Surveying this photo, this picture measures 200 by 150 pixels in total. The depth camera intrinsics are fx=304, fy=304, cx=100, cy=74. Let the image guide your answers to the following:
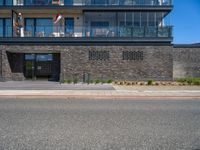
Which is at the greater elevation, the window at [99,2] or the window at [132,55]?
the window at [99,2]

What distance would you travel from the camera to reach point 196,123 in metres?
9.77

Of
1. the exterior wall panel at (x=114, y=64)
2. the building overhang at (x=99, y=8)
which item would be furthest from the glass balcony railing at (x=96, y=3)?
the exterior wall panel at (x=114, y=64)

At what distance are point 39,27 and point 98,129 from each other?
87.3 ft

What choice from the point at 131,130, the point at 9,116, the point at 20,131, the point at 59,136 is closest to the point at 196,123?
the point at 131,130

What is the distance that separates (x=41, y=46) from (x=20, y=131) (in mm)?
24190

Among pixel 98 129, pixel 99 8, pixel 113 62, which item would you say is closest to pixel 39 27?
pixel 99 8

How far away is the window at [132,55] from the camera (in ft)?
105

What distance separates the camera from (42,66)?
1358 inches

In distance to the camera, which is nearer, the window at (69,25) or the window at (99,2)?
the window at (99,2)

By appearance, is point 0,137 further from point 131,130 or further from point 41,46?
point 41,46

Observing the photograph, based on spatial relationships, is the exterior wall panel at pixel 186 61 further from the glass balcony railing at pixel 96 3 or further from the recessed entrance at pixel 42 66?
the recessed entrance at pixel 42 66

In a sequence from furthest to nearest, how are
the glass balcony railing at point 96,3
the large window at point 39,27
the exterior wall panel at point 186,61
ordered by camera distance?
the exterior wall panel at point 186,61 → the glass balcony railing at point 96,3 → the large window at point 39,27

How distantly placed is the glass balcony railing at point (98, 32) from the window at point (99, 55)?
1683 mm

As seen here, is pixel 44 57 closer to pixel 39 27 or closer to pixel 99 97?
pixel 39 27
